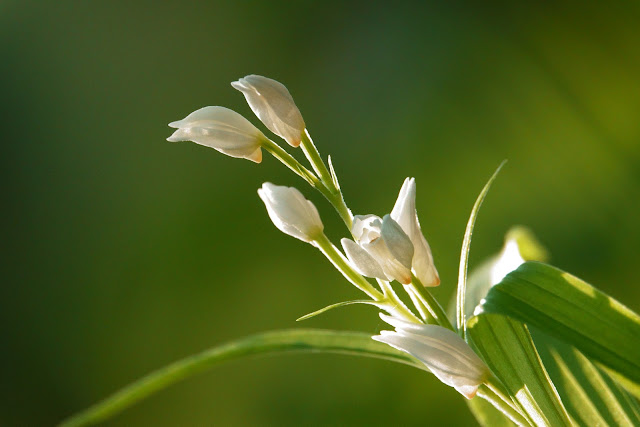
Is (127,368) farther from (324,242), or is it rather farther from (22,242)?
(324,242)

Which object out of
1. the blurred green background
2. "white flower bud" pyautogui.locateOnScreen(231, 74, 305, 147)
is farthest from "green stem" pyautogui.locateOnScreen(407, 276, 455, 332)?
the blurred green background

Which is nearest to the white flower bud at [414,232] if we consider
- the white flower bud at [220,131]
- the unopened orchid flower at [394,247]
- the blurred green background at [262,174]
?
the unopened orchid flower at [394,247]

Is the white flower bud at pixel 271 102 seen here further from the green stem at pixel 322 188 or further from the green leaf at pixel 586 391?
the green leaf at pixel 586 391

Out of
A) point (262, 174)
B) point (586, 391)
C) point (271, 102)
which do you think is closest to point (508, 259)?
point (586, 391)

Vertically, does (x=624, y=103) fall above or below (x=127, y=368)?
below

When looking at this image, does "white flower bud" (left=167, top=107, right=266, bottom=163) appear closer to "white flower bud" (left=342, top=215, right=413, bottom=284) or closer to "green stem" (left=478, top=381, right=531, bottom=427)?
"white flower bud" (left=342, top=215, right=413, bottom=284)

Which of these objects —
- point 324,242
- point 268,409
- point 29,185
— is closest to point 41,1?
point 29,185
